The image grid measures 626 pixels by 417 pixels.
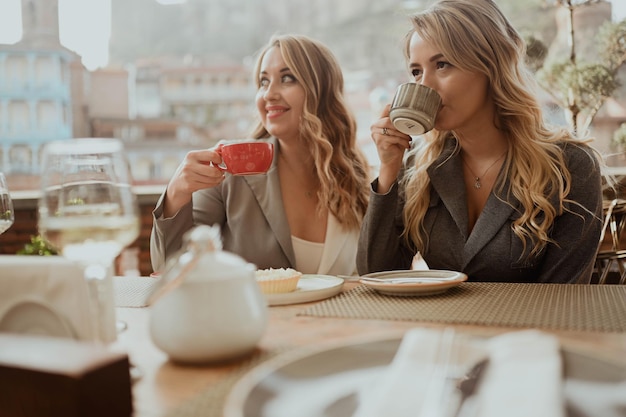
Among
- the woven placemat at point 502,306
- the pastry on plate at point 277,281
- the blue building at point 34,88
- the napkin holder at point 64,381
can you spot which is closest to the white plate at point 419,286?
the woven placemat at point 502,306

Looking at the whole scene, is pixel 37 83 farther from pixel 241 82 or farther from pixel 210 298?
pixel 210 298

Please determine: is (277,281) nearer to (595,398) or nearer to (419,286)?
(419,286)

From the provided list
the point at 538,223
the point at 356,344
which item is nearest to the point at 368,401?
the point at 356,344

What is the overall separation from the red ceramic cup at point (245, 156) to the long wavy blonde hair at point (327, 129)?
0.62 meters

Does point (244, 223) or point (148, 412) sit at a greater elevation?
point (148, 412)

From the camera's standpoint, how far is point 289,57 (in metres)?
2.26

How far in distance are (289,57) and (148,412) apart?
181 cm

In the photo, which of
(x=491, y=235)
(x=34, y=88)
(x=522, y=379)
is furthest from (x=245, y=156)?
(x=34, y=88)

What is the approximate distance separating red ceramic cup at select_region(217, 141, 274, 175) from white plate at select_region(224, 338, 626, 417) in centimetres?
92

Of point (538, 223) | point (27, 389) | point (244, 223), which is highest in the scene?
point (27, 389)

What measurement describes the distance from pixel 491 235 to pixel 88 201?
1.18m

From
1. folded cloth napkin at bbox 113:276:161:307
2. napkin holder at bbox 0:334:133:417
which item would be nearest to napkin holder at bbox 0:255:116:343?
napkin holder at bbox 0:334:133:417

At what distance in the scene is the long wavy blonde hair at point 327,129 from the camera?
2207mm

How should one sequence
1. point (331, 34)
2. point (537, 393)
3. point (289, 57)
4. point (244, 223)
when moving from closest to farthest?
point (537, 393), point (244, 223), point (289, 57), point (331, 34)
